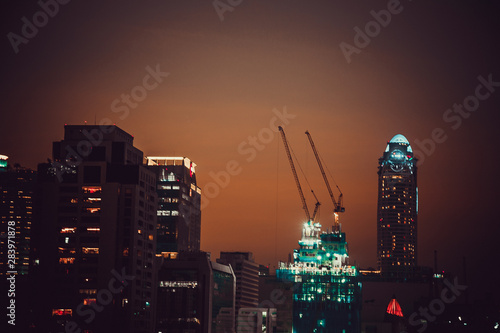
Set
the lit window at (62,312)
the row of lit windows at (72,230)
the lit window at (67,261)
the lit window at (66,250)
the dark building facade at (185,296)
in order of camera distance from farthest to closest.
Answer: the dark building facade at (185,296)
the row of lit windows at (72,230)
the lit window at (66,250)
the lit window at (67,261)
the lit window at (62,312)

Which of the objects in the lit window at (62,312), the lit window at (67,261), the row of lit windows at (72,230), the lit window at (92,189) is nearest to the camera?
the lit window at (62,312)

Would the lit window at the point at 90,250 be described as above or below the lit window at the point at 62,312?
above

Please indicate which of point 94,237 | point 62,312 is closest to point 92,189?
point 94,237

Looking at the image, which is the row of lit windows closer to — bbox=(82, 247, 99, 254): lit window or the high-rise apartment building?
the high-rise apartment building

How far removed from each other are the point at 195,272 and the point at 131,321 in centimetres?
3837

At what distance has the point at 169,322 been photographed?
621 feet

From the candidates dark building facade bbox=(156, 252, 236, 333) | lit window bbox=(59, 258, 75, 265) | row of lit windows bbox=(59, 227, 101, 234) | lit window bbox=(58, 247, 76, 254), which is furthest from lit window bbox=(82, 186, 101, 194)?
dark building facade bbox=(156, 252, 236, 333)

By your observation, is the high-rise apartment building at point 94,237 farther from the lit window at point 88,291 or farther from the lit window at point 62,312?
the lit window at point 88,291

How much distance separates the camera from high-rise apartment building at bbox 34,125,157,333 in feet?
512

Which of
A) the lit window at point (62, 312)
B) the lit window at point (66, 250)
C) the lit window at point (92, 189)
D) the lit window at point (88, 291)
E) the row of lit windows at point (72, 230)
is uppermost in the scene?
the lit window at point (92, 189)

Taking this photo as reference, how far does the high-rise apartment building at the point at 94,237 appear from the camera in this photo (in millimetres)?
156000

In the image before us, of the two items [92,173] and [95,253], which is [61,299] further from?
[92,173]

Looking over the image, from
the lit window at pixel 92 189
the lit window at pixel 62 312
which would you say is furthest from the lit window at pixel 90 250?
the lit window at pixel 62 312

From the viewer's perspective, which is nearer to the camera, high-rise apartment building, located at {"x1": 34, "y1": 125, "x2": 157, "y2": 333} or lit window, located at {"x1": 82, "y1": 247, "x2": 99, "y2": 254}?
high-rise apartment building, located at {"x1": 34, "y1": 125, "x2": 157, "y2": 333}
